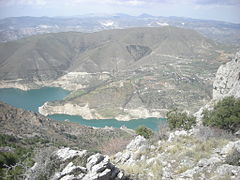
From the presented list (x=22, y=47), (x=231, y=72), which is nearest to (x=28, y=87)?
(x=22, y=47)

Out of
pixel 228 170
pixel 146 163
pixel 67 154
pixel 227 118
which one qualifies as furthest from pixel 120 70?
pixel 228 170

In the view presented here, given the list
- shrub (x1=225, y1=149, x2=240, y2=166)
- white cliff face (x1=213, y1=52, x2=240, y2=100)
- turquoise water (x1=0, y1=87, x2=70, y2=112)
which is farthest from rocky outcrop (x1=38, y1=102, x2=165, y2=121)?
shrub (x1=225, y1=149, x2=240, y2=166)

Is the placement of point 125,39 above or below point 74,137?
above

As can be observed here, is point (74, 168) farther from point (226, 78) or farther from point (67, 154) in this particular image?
point (226, 78)

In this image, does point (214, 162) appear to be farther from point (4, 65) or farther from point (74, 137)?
point (4, 65)

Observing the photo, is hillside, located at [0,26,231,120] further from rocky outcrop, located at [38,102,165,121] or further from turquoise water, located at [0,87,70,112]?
turquoise water, located at [0,87,70,112]
